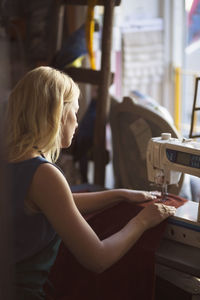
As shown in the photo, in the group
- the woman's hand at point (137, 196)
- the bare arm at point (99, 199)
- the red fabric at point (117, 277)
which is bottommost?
the red fabric at point (117, 277)

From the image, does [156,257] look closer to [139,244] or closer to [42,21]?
[139,244]

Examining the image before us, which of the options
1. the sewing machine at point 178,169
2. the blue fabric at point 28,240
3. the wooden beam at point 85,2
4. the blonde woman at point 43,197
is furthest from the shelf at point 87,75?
the blue fabric at point 28,240

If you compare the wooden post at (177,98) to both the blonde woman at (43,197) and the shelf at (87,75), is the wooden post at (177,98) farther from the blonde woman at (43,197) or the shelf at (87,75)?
the blonde woman at (43,197)

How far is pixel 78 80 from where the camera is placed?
241 centimetres

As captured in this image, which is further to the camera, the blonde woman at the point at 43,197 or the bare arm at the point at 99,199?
the bare arm at the point at 99,199

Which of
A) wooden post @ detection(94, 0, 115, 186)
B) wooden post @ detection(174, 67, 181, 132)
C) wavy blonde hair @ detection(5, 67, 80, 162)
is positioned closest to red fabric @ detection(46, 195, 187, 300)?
wavy blonde hair @ detection(5, 67, 80, 162)

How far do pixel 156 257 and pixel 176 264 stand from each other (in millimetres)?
62

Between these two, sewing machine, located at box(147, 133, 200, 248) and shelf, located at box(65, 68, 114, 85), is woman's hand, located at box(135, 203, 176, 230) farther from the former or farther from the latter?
shelf, located at box(65, 68, 114, 85)

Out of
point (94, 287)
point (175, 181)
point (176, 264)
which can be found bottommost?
point (94, 287)

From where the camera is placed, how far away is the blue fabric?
3.68 feet

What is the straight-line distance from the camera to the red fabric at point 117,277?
3.99 ft

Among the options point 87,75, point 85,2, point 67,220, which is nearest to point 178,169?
point 67,220

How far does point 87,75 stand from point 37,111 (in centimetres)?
129

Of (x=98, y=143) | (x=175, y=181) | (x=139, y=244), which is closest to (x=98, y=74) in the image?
(x=98, y=143)
